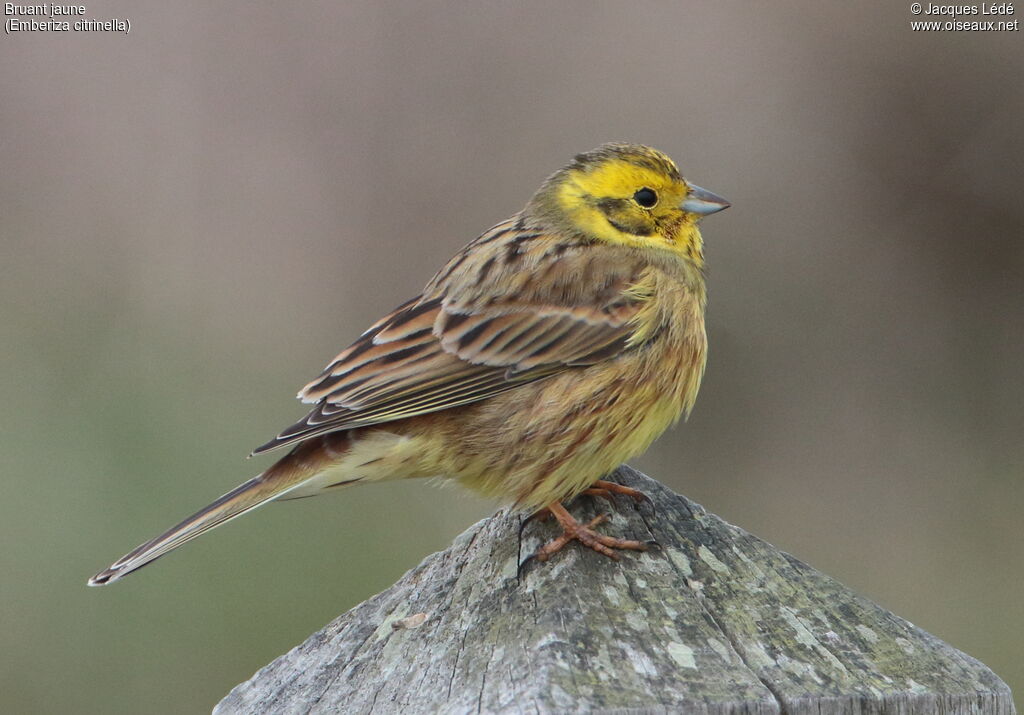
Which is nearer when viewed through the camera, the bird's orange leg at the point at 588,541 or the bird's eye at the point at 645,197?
the bird's orange leg at the point at 588,541

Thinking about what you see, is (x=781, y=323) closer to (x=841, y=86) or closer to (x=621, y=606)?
(x=841, y=86)

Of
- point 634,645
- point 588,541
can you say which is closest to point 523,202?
point 588,541

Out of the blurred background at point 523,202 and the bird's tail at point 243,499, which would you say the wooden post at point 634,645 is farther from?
the blurred background at point 523,202

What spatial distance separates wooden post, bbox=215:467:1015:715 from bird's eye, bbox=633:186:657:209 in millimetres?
1849

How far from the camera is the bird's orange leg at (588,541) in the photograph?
8.48 ft

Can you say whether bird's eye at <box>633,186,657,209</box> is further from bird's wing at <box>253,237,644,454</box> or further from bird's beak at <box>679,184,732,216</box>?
bird's wing at <box>253,237,644,454</box>

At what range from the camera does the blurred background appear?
6.84m

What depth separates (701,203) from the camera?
443 centimetres

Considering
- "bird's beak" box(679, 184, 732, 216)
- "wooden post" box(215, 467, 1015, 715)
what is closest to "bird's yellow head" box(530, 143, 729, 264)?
"bird's beak" box(679, 184, 732, 216)

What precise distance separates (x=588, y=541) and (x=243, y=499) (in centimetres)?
123

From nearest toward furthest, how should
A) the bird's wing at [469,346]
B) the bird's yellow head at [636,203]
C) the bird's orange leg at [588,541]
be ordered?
the bird's orange leg at [588,541]
the bird's wing at [469,346]
the bird's yellow head at [636,203]

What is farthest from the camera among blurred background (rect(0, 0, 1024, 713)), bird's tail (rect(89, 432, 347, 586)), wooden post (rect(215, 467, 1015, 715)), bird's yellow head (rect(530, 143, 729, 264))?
blurred background (rect(0, 0, 1024, 713))

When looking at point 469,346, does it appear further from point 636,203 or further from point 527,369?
point 636,203

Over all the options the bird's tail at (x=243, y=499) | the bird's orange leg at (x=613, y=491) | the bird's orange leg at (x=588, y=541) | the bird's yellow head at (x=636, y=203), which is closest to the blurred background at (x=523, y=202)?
the bird's yellow head at (x=636, y=203)
